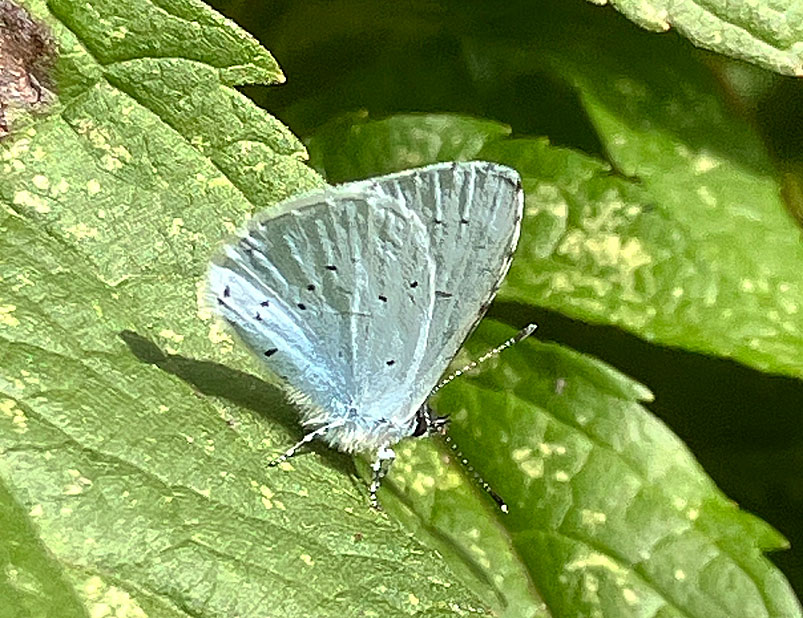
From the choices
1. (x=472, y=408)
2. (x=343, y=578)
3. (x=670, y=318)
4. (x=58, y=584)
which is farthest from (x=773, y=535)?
(x=58, y=584)

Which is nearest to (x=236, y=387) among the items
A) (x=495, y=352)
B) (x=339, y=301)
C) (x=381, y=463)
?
(x=339, y=301)

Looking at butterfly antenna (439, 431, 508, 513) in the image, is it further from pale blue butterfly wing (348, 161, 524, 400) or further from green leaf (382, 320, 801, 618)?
pale blue butterfly wing (348, 161, 524, 400)

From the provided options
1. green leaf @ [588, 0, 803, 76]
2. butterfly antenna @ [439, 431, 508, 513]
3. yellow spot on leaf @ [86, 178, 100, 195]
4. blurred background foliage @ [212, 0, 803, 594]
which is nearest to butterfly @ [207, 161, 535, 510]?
yellow spot on leaf @ [86, 178, 100, 195]

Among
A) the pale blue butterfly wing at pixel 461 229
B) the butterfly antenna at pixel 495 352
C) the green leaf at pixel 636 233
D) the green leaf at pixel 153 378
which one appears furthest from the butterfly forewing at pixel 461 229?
the green leaf at pixel 636 233

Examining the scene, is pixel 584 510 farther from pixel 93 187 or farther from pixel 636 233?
pixel 93 187

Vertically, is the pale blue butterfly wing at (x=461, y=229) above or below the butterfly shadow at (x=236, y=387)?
above

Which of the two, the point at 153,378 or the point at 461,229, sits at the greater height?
the point at 461,229

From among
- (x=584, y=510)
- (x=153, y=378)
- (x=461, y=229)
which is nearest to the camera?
(x=153, y=378)

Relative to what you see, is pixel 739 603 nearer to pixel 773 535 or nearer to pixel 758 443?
pixel 773 535

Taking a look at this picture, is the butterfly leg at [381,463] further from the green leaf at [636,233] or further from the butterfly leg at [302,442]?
the green leaf at [636,233]
